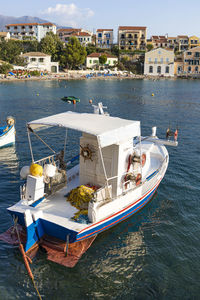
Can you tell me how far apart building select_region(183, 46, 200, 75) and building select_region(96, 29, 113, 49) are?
43272 millimetres

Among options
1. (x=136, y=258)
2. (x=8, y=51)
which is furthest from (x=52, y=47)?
(x=136, y=258)

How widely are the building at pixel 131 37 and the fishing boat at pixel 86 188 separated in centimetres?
14145

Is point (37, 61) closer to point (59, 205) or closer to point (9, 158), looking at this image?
point (9, 158)

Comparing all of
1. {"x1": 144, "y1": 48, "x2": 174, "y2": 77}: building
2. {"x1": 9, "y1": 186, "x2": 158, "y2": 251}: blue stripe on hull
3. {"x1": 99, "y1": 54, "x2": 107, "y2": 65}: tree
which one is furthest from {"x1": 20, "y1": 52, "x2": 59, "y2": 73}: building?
{"x1": 9, "y1": 186, "x2": 158, "y2": 251}: blue stripe on hull

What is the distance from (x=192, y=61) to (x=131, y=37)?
35.1m

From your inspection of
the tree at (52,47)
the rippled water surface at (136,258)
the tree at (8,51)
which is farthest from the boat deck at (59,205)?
the tree at (52,47)

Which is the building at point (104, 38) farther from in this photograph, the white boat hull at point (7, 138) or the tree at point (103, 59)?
the white boat hull at point (7, 138)

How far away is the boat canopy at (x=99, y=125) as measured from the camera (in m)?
11.3

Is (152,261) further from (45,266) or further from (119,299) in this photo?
(45,266)

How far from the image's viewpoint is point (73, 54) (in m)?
109

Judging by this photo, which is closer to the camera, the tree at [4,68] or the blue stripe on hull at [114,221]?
the blue stripe on hull at [114,221]

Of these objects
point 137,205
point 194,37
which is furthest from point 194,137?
point 194,37

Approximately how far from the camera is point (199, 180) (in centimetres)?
2022

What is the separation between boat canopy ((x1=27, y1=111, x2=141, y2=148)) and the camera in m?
11.3
